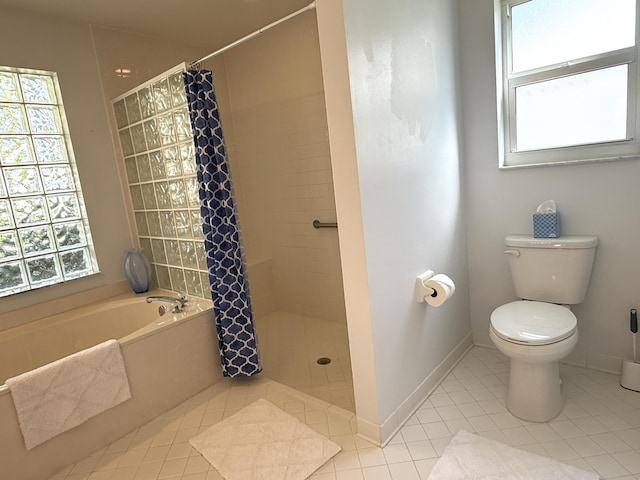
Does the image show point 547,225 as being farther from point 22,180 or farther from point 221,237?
point 22,180

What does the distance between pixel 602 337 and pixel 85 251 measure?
3.23 m

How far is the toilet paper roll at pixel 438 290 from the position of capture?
5.98ft

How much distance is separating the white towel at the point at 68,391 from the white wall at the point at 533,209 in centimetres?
212

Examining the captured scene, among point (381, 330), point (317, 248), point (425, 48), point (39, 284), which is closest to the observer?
point (381, 330)

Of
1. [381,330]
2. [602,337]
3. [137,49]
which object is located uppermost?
[137,49]

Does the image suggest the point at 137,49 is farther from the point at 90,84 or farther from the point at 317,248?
the point at 317,248

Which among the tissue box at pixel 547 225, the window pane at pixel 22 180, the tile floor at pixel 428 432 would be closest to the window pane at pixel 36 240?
the window pane at pixel 22 180

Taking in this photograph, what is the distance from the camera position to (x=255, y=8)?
8.41 ft

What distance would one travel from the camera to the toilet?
64.4 inches

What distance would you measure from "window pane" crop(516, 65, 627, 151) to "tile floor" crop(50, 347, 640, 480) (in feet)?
4.19

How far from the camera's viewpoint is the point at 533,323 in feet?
5.68

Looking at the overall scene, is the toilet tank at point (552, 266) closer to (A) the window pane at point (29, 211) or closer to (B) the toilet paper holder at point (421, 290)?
(B) the toilet paper holder at point (421, 290)

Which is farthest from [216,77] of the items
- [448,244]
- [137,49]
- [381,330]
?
[381,330]

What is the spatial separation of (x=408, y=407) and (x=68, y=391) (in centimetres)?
160
